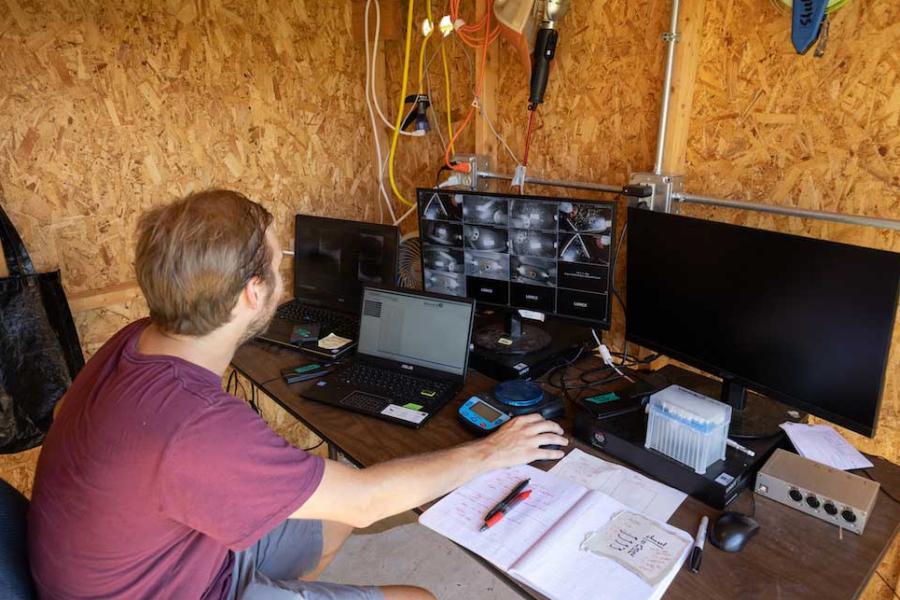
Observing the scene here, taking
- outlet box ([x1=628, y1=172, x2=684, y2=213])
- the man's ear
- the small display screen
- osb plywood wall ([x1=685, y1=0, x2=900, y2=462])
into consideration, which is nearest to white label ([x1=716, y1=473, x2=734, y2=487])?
the small display screen

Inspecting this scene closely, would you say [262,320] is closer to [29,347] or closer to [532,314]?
[532,314]

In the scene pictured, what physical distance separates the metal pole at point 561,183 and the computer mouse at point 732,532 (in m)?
0.90

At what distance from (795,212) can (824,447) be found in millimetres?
516

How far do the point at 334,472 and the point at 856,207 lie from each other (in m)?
1.23

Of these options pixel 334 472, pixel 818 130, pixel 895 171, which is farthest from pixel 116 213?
pixel 895 171

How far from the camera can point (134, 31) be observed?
6.06ft

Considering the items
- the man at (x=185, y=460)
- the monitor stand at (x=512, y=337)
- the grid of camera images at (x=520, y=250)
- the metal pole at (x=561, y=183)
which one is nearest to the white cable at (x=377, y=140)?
the metal pole at (x=561, y=183)

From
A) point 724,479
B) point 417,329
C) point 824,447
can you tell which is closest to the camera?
point 724,479

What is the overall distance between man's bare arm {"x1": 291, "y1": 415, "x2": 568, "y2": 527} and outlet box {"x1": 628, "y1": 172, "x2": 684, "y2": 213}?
2.14 ft

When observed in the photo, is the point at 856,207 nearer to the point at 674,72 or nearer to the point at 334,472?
the point at 674,72

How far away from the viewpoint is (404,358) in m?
1.58

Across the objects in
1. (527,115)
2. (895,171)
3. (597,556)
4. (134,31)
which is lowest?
(597,556)

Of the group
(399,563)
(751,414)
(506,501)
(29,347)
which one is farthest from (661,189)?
(29,347)

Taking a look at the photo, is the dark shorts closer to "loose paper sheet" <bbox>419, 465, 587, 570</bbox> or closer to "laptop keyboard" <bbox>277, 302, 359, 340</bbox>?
"loose paper sheet" <bbox>419, 465, 587, 570</bbox>
